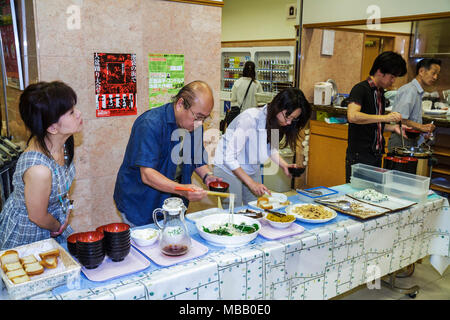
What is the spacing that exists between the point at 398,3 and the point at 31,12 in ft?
11.2

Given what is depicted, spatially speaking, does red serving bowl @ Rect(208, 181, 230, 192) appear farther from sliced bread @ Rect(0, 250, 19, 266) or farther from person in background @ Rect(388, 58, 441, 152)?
person in background @ Rect(388, 58, 441, 152)

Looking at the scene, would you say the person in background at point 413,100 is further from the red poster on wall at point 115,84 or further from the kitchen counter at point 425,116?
the red poster on wall at point 115,84

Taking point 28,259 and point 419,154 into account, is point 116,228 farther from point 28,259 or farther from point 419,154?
point 419,154

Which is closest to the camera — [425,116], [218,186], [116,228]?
[116,228]

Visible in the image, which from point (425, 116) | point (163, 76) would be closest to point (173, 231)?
point (163, 76)

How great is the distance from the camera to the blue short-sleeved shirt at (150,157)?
1.98 m

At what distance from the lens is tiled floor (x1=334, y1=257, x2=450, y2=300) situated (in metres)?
2.79

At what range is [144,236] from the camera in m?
1.76

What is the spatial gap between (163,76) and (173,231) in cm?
209

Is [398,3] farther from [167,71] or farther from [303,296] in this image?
[303,296]

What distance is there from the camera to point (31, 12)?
276cm

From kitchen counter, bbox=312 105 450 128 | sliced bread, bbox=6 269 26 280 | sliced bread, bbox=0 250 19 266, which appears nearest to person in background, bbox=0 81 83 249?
sliced bread, bbox=0 250 19 266

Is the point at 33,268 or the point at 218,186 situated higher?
the point at 218,186

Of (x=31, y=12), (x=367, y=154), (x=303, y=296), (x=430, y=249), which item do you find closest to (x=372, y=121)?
(x=367, y=154)
